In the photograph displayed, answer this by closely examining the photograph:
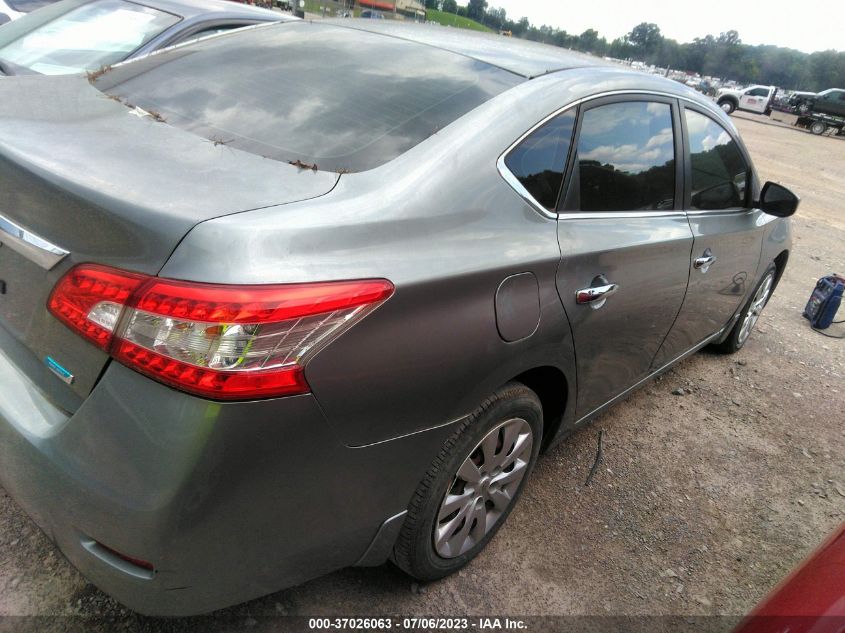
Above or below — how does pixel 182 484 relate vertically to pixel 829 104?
above

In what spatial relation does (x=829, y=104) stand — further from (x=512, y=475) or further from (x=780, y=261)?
(x=512, y=475)

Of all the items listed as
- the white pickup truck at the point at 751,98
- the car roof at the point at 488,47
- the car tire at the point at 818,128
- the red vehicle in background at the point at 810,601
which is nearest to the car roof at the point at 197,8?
the car roof at the point at 488,47

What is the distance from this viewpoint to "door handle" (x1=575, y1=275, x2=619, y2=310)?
2025 millimetres

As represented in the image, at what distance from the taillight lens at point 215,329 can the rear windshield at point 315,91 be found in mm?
512

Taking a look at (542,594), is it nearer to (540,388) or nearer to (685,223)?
(540,388)

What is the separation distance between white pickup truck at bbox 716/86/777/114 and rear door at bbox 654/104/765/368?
35.9m

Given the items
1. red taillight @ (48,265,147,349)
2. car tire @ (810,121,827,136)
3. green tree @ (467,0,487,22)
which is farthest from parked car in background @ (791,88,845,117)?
green tree @ (467,0,487,22)

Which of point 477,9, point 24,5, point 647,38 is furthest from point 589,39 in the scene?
point 24,5

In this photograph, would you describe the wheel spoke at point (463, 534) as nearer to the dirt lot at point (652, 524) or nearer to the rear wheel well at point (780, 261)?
the dirt lot at point (652, 524)

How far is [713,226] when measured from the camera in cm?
291

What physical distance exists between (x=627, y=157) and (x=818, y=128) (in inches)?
1325

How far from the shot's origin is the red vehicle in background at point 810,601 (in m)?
1.18

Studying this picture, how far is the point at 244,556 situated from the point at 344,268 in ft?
2.27

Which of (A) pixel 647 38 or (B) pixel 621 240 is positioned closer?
(B) pixel 621 240
